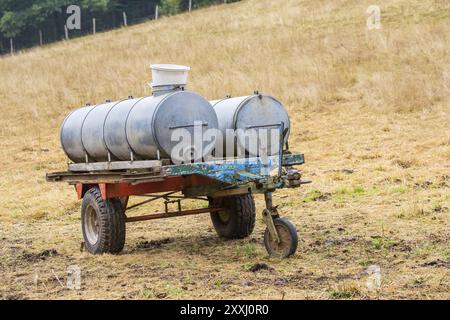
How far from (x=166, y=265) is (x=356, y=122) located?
1134cm

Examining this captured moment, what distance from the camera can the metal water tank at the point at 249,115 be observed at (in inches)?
374

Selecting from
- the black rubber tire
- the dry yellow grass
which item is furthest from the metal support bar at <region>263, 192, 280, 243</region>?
the black rubber tire

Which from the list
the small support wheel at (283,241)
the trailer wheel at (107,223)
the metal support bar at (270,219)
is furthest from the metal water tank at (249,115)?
the trailer wheel at (107,223)

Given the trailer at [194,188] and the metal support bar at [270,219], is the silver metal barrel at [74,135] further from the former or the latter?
the metal support bar at [270,219]

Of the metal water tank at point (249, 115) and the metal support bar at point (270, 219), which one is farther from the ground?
the metal water tank at point (249, 115)

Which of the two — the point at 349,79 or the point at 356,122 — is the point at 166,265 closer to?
the point at 356,122

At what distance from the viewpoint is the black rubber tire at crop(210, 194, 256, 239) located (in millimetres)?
10508

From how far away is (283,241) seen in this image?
343 inches

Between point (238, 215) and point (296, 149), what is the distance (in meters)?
7.74

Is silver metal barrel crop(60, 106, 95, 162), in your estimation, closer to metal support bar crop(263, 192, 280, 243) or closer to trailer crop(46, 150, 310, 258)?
trailer crop(46, 150, 310, 258)

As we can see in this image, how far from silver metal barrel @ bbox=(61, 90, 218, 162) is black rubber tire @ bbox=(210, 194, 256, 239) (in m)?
1.75

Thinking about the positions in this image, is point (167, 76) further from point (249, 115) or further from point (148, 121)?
point (249, 115)

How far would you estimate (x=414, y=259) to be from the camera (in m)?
8.33
